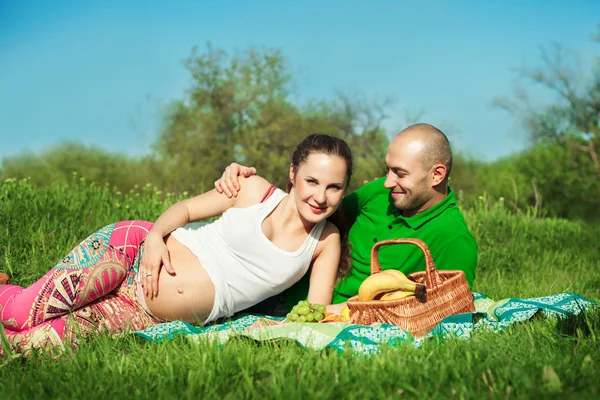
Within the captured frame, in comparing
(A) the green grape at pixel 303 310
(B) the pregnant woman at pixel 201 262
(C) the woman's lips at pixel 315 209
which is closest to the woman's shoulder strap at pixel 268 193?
(B) the pregnant woman at pixel 201 262

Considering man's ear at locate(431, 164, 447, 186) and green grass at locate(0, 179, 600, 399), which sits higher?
man's ear at locate(431, 164, 447, 186)

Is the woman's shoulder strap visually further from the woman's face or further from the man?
the woman's face

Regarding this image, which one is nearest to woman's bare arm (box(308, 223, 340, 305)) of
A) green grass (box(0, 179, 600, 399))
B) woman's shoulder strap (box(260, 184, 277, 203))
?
woman's shoulder strap (box(260, 184, 277, 203))

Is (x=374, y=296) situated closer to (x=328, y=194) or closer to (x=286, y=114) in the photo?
(x=328, y=194)

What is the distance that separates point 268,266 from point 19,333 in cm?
171

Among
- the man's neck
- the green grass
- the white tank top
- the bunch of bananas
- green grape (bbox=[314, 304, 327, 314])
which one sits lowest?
the green grass

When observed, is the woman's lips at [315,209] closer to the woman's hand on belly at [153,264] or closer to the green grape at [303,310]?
the green grape at [303,310]

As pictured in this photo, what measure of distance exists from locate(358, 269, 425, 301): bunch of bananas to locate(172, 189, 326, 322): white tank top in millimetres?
516

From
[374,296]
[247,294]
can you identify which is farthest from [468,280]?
[247,294]

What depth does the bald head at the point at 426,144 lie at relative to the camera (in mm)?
4613

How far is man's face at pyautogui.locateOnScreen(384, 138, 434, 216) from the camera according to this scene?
15.1 ft

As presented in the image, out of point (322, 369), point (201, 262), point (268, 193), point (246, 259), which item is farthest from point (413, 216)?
point (322, 369)

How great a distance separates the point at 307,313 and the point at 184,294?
90 cm

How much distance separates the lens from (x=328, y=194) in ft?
13.6
